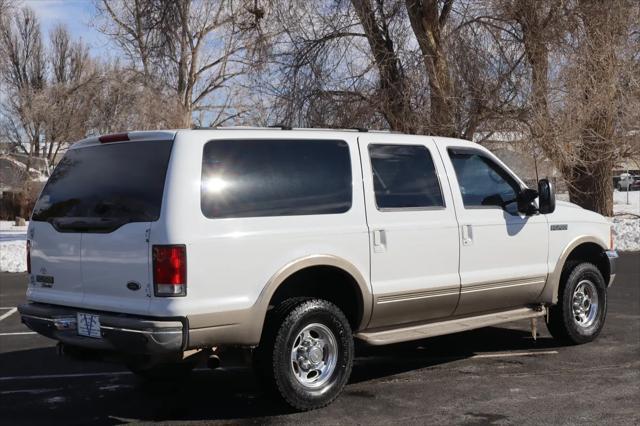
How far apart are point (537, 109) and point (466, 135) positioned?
58.1 inches

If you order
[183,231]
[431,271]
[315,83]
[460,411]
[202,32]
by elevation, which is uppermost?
[202,32]

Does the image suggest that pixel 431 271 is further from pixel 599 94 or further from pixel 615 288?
pixel 599 94

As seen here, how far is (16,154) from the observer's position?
141 feet

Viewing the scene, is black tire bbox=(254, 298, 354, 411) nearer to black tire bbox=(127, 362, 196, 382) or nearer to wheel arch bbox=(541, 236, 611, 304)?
black tire bbox=(127, 362, 196, 382)

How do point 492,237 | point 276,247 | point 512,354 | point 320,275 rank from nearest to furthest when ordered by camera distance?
point 276,247, point 320,275, point 492,237, point 512,354

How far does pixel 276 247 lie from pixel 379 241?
970 millimetres

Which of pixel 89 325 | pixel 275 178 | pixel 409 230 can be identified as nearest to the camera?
pixel 89 325

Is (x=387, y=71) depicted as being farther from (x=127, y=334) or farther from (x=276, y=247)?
(x=127, y=334)

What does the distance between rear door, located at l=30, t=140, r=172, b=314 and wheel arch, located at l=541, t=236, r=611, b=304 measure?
3978 mm

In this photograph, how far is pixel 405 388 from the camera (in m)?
6.49

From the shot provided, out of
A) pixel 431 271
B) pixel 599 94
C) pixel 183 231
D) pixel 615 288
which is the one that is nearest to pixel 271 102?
pixel 599 94

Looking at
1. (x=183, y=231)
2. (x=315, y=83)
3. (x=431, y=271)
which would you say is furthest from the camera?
(x=315, y=83)

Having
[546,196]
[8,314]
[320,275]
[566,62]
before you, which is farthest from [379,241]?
[566,62]

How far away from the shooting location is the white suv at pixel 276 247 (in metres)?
5.27
